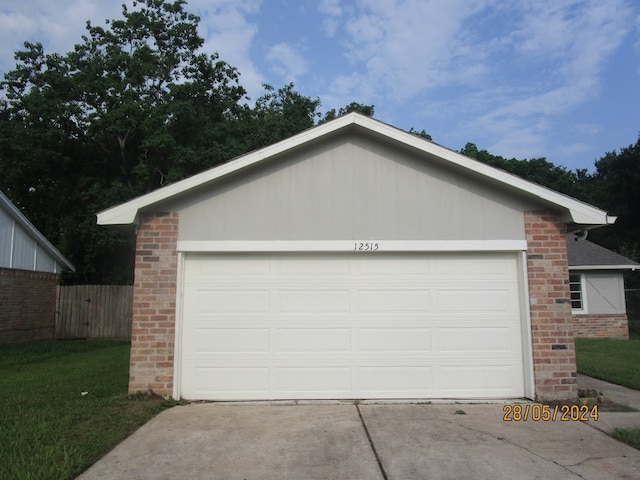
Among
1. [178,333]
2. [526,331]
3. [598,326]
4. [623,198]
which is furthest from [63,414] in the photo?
[623,198]

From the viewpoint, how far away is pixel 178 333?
7.28 metres

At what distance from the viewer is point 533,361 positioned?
281 inches

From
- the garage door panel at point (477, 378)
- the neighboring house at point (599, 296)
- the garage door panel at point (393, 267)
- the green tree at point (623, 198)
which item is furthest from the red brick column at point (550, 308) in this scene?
the green tree at point (623, 198)

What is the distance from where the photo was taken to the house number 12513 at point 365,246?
7457 millimetres

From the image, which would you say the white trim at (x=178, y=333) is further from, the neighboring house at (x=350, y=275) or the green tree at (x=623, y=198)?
the green tree at (x=623, y=198)

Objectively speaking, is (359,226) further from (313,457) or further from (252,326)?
(313,457)

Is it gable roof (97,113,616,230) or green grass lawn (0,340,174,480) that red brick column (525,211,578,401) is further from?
green grass lawn (0,340,174,480)

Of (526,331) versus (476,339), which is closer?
(526,331)

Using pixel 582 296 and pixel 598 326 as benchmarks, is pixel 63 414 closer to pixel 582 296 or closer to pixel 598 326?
pixel 582 296

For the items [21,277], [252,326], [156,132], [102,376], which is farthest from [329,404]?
[156,132]

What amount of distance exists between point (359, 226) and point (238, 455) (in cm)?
373

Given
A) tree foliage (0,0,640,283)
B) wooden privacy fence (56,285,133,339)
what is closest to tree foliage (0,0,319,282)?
tree foliage (0,0,640,283)

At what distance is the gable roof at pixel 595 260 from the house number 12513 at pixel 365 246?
38.2ft
